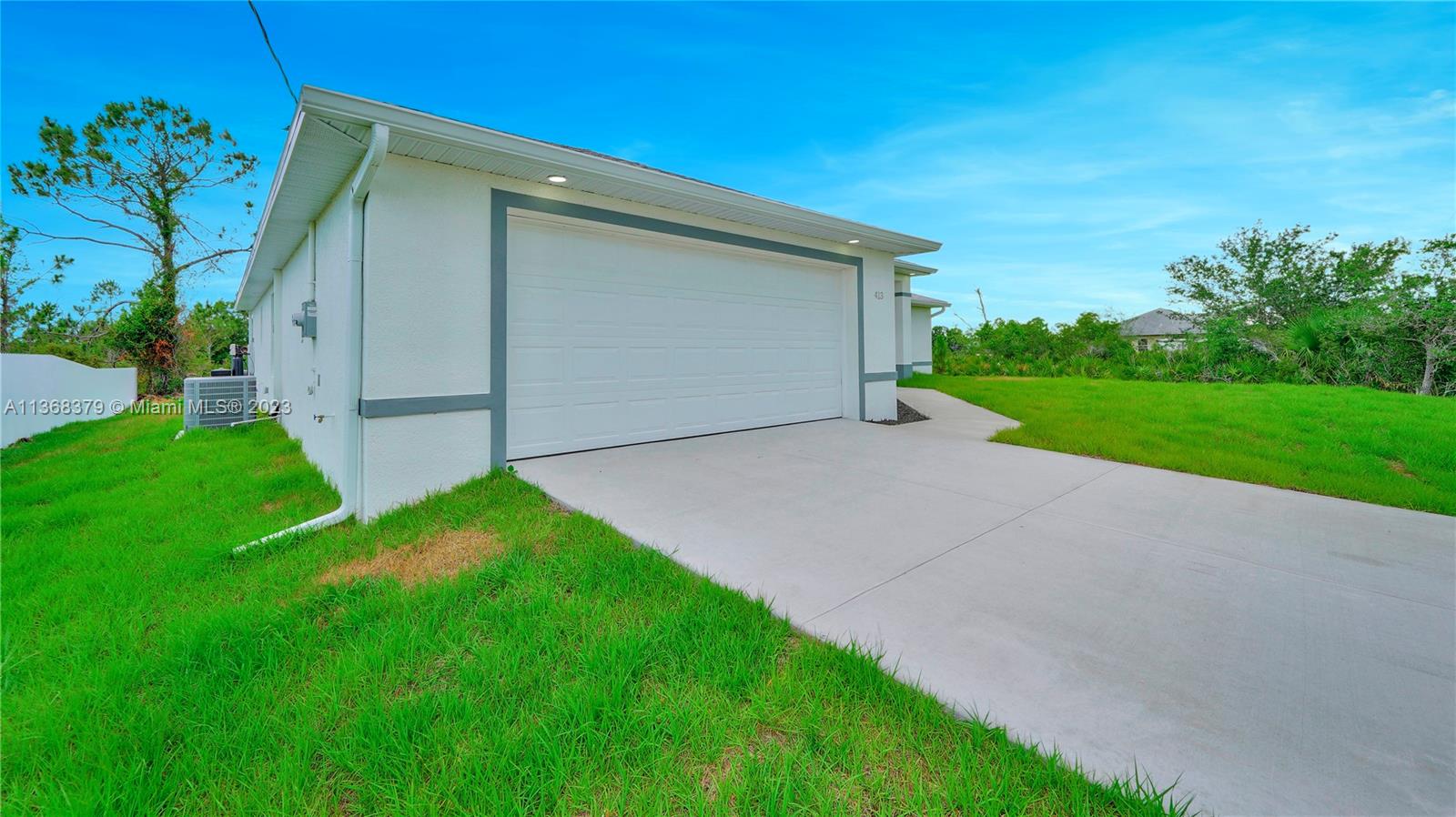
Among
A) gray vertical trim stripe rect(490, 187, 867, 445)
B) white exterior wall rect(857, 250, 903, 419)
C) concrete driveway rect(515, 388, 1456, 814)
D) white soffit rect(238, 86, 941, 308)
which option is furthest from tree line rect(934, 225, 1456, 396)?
gray vertical trim stripe rect(490, 187, 867, 445)

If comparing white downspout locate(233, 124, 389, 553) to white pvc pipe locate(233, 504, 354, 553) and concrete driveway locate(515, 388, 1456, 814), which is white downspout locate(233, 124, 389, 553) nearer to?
white pvc pipe locate(233, 504, 354, 553)

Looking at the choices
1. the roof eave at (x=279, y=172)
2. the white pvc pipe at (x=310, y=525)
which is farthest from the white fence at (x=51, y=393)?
the white pvc pipe at (x=310, y=525)

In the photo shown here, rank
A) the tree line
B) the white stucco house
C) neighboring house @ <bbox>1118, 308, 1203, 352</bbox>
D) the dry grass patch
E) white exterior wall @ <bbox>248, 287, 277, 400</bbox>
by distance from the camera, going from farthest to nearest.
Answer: neighboring house @ <bbox>1118, 308, 1203, 352</bbox> < the white stucco house < the tree line < white exterior wall @ <bbox>248, 287, 277, 400</bbox> < the dry grass patch

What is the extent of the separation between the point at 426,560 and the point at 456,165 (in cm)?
308

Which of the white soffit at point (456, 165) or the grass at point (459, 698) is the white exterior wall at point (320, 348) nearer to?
the white soffit at point (456, 165)

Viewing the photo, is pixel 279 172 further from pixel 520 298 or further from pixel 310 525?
pixel 310 525

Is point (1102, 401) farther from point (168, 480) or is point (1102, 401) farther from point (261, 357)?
point (261, 357)

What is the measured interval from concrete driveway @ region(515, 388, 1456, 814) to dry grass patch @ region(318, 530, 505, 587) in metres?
0.69

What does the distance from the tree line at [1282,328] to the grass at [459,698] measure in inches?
619

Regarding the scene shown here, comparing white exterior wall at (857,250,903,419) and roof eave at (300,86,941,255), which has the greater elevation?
roof eave at (300,86,941,255)

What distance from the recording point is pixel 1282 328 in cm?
1600

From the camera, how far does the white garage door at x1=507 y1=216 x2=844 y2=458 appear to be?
5012 mm

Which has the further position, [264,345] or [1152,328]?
[1152,328]

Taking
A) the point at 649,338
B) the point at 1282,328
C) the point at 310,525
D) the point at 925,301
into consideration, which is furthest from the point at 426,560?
the point at 1282,328
